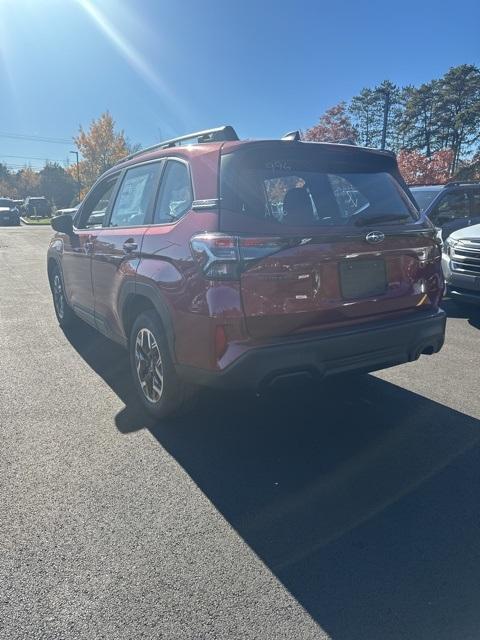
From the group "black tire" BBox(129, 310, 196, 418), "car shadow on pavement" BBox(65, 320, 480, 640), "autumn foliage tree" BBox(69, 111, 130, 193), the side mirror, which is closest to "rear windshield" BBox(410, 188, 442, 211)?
"car shadow on pavement" BBox(65, 320, 480, 640)

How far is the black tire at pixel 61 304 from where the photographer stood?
6.15 meters

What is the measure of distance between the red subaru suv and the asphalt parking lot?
55 cm

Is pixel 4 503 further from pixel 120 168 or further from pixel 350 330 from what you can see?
pixel 120 168

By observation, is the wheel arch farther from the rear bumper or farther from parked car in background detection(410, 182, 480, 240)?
parked car in background detection(410, 182, 480, 240)

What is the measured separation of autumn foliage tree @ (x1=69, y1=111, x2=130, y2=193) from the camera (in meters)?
46.8

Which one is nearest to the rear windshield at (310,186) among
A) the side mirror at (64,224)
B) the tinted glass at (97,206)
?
the tinted glass at (97,206)

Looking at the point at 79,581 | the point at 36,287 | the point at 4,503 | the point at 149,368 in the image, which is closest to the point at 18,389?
the point at 149,368

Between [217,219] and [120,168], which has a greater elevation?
[120,168]

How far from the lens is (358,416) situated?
3742mm

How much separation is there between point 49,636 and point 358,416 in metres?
2.48

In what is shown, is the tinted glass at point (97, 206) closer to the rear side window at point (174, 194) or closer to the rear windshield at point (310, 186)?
the rear side window at point (174, 194)

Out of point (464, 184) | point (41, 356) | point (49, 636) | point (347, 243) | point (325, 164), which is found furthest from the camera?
point (464, 184)

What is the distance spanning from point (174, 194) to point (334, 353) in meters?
1.49

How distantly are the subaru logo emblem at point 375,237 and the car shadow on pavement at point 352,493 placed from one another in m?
1.32
